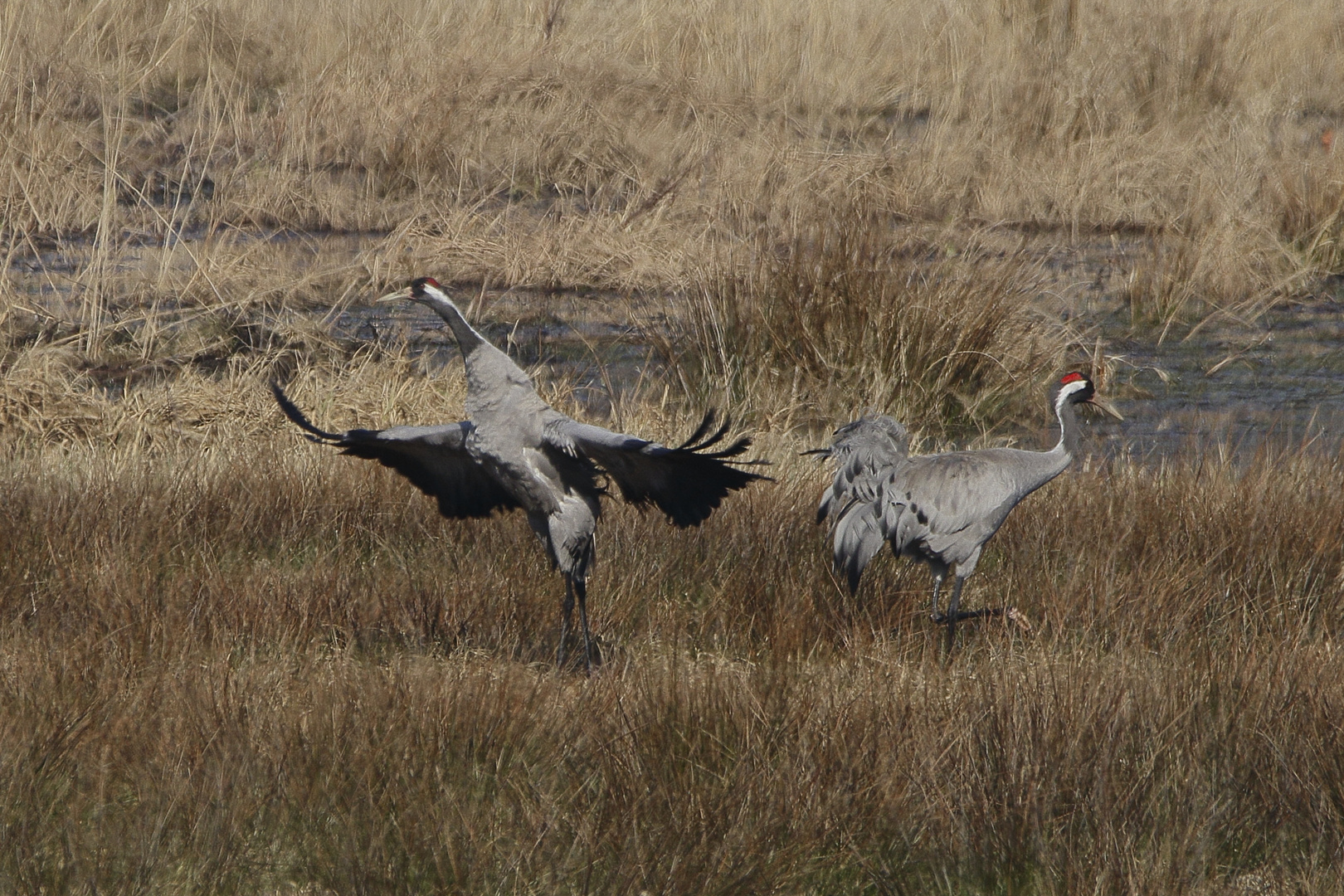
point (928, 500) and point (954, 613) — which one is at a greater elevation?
point (928, 500)

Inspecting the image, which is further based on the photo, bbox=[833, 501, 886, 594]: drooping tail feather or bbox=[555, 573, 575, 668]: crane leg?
bbox=[833, 501, 886, 594]: drooping tail feather

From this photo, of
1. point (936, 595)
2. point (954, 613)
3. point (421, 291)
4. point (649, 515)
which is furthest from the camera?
point (649, 515)

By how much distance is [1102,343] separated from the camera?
821 centimetres

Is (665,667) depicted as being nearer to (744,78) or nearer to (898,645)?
(898,645)

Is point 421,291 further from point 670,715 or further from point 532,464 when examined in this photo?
point 670,715

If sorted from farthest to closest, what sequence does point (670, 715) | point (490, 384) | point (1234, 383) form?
point (1234, 383) → point (490, 384) → point (670, 715)

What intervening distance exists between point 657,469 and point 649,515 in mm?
1458

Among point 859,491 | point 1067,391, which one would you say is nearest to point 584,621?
point 859,491

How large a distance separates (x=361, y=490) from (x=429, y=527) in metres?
0.37

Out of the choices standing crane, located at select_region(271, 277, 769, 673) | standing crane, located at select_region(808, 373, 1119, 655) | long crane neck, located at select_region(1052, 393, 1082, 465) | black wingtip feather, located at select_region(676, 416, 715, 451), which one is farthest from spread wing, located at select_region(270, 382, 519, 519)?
long crane neck, located at select_region(1052, 393, 1082, 465)

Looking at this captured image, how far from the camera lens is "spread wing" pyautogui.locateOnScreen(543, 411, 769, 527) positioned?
3.94 meters

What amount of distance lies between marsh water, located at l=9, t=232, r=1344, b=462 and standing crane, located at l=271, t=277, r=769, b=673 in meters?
2.50

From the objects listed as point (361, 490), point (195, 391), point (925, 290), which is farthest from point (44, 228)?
point (925, 290)

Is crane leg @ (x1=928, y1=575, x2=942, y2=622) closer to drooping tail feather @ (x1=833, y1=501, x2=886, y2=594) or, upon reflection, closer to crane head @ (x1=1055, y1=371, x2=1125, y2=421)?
drooping tail feather @ (x1=833, y1=501, x2=886, y2=594)
